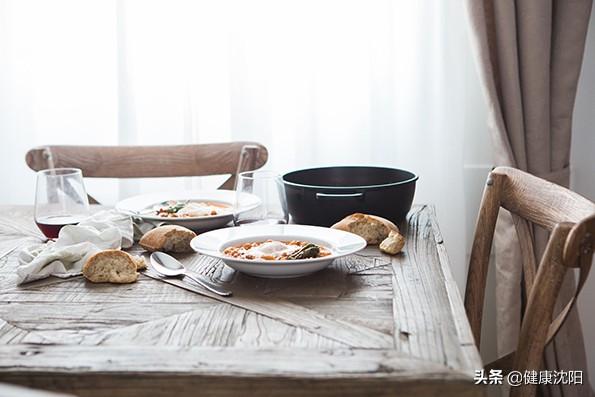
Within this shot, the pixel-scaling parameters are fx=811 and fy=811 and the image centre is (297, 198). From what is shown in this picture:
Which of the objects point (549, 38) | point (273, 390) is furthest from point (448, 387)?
point (549, 38)

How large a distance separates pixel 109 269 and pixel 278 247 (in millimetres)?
266

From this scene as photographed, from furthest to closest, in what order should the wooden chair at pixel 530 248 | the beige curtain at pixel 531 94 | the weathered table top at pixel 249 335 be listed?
the beige curtain at pixel 531 94
the wooden chair at pixel 530 248
the weathered table top at pixel 249 335

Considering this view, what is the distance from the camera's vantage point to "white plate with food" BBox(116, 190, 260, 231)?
153cm

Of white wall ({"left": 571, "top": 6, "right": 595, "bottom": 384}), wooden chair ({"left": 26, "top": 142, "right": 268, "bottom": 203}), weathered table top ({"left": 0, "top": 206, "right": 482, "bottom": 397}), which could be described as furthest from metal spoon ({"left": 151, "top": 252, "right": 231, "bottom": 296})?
white wall ({"left": 571, "top": 6, "right": 595, "bottom": 384})

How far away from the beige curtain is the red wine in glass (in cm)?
119

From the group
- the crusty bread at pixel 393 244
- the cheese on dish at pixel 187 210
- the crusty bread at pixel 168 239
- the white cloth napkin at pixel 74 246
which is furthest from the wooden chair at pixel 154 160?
the crusty bread at pixel 393 244

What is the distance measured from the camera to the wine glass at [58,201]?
147 cm

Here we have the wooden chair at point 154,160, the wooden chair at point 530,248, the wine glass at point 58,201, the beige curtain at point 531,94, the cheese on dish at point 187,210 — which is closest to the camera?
the wooden chair at point 530,248

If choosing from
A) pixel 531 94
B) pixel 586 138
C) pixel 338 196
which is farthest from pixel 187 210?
pixel 586 138

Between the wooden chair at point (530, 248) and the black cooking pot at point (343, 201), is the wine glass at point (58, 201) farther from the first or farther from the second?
the wooden chair at point (530, 248)

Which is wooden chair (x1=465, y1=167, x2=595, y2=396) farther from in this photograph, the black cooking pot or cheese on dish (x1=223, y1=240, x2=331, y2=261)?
cheese on dish (x1=223, y1=240, x2=331, y2=261)

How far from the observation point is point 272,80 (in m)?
2.39

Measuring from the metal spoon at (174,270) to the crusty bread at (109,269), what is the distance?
5cm

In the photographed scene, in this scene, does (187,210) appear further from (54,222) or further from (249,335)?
(249,335)
